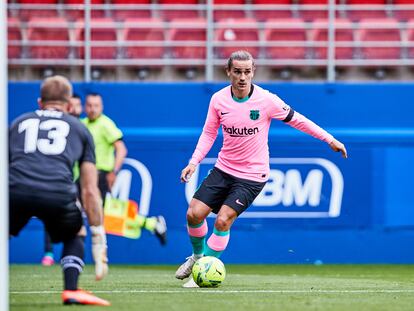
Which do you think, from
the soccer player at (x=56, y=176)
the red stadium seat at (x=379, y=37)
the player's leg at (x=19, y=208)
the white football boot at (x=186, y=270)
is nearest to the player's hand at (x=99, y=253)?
the soccer player at (x=56, y=176)

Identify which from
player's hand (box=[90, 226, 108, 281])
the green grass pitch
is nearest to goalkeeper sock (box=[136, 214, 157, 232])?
the green grass pitch

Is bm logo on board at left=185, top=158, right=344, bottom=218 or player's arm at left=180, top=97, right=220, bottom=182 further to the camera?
bm logo on board at left=185, top=158, right=344, bottom=218

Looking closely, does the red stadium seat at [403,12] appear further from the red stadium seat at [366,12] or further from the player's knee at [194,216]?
the player's knee at [194,216]

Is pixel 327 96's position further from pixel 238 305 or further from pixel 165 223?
pixel 238 305

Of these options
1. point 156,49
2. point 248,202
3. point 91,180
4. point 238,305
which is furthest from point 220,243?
point 156,49

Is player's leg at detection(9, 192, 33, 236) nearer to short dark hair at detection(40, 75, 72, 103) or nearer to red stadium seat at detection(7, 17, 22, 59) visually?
short dark hair at detection(40, 75, 72, 103)

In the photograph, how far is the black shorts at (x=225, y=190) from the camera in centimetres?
1010

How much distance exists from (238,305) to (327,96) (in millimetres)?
7788

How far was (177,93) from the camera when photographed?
50.9ft

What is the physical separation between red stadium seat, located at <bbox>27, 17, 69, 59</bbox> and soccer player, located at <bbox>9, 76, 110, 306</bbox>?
8.68 meters

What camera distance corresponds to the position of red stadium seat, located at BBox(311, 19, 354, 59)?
55.0ft

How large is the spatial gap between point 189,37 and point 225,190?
6946mm

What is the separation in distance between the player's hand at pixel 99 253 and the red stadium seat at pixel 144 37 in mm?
9108

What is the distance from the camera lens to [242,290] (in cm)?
960
